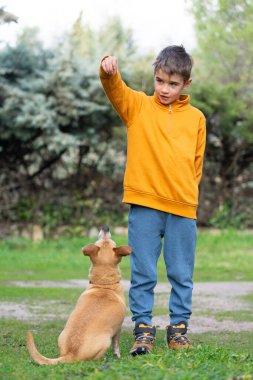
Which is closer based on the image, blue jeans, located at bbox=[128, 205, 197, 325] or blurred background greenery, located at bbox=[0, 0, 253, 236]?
blue jeans, located at bbox=[128, 205, 197, 325]

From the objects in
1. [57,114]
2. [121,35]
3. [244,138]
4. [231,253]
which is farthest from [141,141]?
[121,35]

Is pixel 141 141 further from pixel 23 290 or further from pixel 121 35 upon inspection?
pixel 121 35

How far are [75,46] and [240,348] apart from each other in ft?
39.0

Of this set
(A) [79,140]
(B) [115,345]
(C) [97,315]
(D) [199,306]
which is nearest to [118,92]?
(C) [97,315]

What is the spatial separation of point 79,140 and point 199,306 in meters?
8.03

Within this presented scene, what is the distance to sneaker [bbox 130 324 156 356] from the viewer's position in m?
6.09

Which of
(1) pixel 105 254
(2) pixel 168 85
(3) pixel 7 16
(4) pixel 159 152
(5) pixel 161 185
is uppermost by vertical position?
(3) pixel 7 16

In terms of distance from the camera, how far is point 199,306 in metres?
10.4

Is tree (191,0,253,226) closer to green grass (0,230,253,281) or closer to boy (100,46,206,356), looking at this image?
green grass (0,230,253,281)

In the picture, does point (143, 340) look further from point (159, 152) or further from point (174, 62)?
point (174, 62)

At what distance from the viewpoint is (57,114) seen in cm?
1747

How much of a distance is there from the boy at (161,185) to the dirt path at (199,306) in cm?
191

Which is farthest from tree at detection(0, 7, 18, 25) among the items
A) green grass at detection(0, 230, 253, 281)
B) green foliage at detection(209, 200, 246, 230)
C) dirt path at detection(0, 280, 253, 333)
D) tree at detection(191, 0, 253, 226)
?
green foliage at detection(209, 200, 246, 230)

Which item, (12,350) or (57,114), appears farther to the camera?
(57,114)
